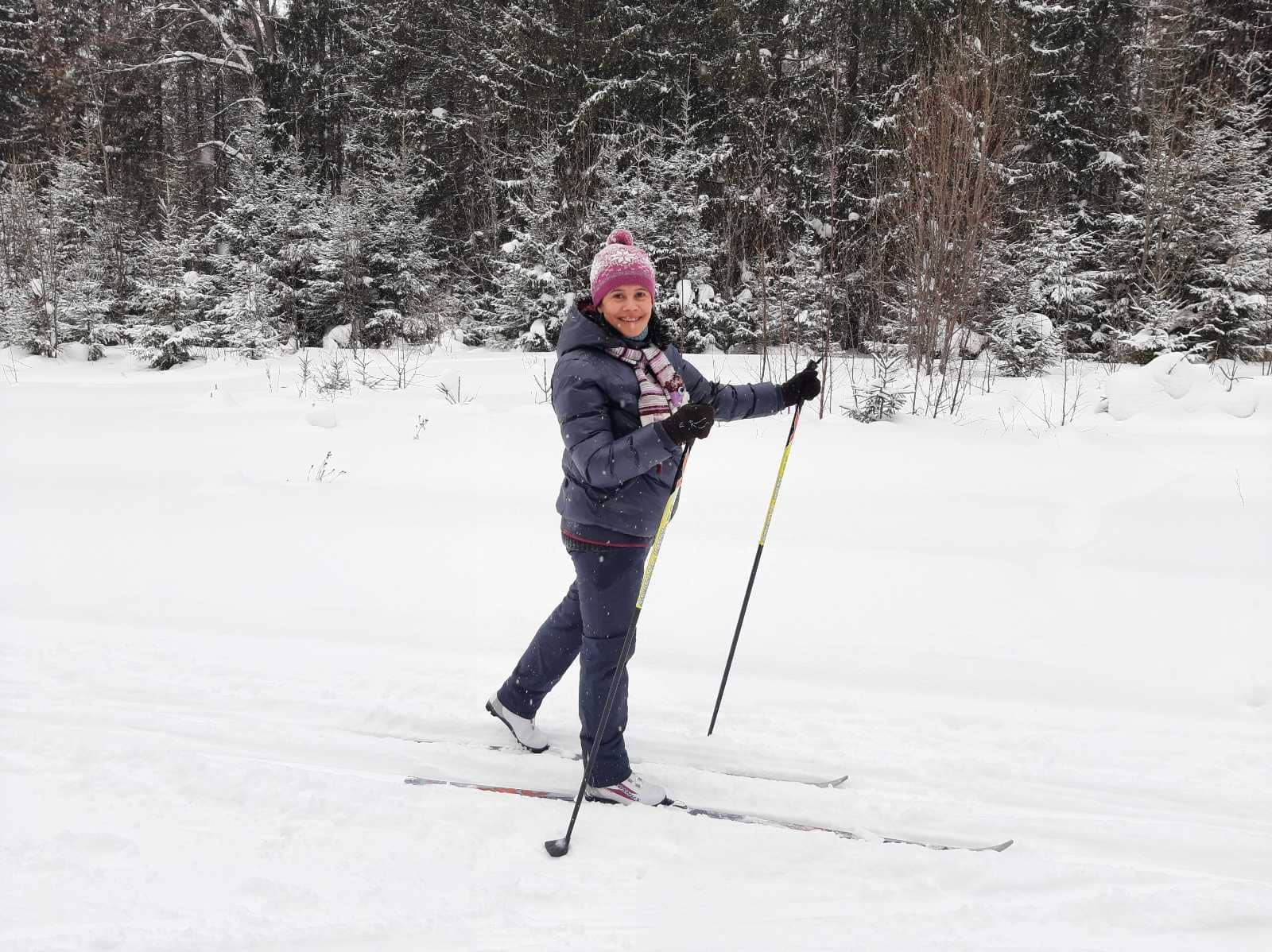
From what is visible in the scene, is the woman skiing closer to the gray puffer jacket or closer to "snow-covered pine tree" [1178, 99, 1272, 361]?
the gray puffer jacket

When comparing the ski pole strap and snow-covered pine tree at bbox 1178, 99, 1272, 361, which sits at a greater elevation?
snow-covered pine tree at bbox 1178, 99, 1272, 361

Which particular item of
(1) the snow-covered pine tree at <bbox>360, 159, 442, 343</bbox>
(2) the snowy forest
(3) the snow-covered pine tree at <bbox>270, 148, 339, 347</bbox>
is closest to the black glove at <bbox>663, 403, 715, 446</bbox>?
(2) the snowy forest

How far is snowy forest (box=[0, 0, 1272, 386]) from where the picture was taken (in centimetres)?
1351

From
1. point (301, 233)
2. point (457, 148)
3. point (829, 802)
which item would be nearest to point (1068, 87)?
point (457, 148)

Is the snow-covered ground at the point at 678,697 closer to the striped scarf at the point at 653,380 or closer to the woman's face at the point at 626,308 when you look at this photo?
the striped scarf at the point at 653,380

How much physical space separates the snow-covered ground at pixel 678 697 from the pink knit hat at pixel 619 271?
173cm

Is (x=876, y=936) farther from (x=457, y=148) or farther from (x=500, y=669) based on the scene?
(x=457, y=148)

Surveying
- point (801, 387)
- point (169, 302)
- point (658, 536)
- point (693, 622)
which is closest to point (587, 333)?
point (658, 536)

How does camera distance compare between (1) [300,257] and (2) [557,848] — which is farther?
(1) [300,257]

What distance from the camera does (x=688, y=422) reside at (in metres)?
2.22

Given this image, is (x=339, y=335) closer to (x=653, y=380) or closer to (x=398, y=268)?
(x=398, y=268)

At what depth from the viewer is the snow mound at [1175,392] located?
7.23 meters

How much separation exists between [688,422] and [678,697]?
A: 5.62ft

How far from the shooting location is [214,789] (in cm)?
261
